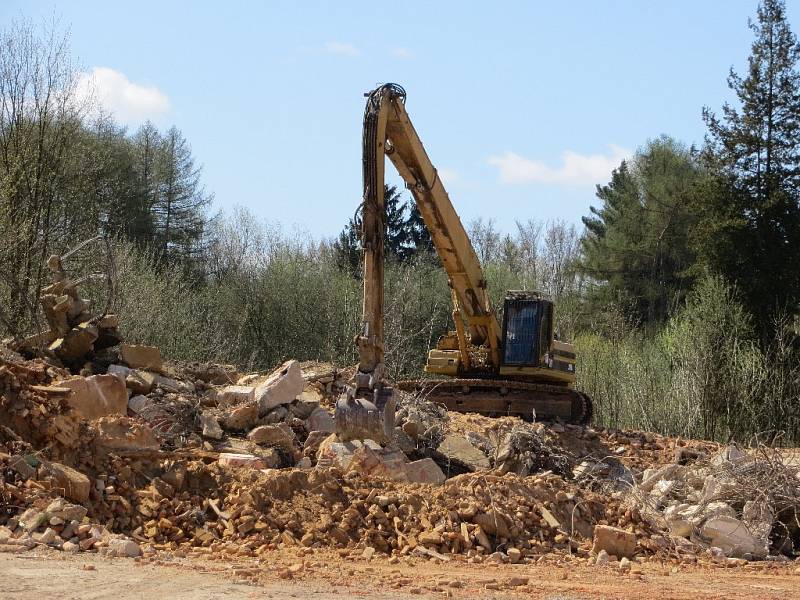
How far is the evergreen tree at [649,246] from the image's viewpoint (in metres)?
40.0

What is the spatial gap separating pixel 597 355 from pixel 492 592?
21326mm

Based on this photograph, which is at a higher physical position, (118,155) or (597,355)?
(118,155)

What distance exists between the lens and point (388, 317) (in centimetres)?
3125

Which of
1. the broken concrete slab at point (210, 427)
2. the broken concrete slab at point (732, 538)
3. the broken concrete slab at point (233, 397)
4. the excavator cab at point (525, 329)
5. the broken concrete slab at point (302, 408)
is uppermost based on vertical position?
the excavator cab at point (525, 329)

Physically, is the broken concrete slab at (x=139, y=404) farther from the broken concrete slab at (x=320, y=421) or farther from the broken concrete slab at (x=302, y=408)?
the broken concrete slab at (x=320, y=421)

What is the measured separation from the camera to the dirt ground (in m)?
6.57

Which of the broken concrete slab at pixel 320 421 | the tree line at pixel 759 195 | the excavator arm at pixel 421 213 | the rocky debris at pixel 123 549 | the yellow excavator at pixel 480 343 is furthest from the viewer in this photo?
the tree line at pixel 759 195

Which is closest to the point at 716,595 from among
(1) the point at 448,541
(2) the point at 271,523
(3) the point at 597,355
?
(1) the point at 448,541

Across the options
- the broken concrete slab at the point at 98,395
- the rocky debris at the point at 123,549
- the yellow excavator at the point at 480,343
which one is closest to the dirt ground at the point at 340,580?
the rocky debris at the point at 123,549

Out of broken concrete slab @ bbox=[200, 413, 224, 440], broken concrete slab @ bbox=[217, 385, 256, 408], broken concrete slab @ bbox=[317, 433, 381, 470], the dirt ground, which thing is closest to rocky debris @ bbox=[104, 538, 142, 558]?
the dirt ground

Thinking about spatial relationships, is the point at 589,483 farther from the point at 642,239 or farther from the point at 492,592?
the point at 642,239

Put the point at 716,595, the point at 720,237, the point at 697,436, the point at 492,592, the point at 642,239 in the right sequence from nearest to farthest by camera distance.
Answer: the point at 492,592, the point at 716,595, the point at 697,436, the point at 720,237, the point at 642,239

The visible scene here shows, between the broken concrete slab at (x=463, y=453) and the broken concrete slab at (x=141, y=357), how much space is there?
3.97m

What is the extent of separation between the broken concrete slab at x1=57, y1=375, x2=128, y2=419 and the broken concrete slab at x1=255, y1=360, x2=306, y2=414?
185 centimetres
